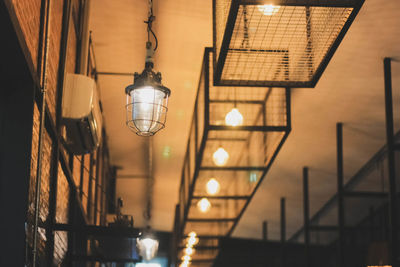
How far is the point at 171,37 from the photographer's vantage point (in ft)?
25.2

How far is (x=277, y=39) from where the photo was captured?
187 inches

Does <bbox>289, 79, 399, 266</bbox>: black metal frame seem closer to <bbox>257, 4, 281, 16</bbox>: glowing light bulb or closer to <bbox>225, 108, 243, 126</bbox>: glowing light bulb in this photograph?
<bbox>225, 108, 243, 126</bbox>: glowing light bulb

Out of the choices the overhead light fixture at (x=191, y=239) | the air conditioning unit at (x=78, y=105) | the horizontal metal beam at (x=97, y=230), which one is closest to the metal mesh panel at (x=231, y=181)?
the overhead light fixture at (x=191, y=239)

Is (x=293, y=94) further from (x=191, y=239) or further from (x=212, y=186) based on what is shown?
Answer: (x=191, y=239)

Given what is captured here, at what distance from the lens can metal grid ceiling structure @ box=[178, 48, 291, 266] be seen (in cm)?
680

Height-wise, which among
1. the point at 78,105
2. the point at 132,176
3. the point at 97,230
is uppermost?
the point at 132,176

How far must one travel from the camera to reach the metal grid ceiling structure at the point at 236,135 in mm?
6805

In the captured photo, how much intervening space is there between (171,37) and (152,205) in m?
9.16

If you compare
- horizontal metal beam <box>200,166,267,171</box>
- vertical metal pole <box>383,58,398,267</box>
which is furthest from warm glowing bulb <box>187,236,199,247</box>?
vertical metal pole <box>383,58,398,267</box>

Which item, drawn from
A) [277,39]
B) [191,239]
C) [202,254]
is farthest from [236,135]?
[202,254]

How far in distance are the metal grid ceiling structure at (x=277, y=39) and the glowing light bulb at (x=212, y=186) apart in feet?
13.1

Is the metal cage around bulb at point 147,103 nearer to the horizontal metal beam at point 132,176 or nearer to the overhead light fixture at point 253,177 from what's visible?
the overhead light fixture at point 253,177

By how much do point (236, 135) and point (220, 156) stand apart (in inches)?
15.5

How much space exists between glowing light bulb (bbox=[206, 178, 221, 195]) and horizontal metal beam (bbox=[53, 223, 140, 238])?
4.14m
